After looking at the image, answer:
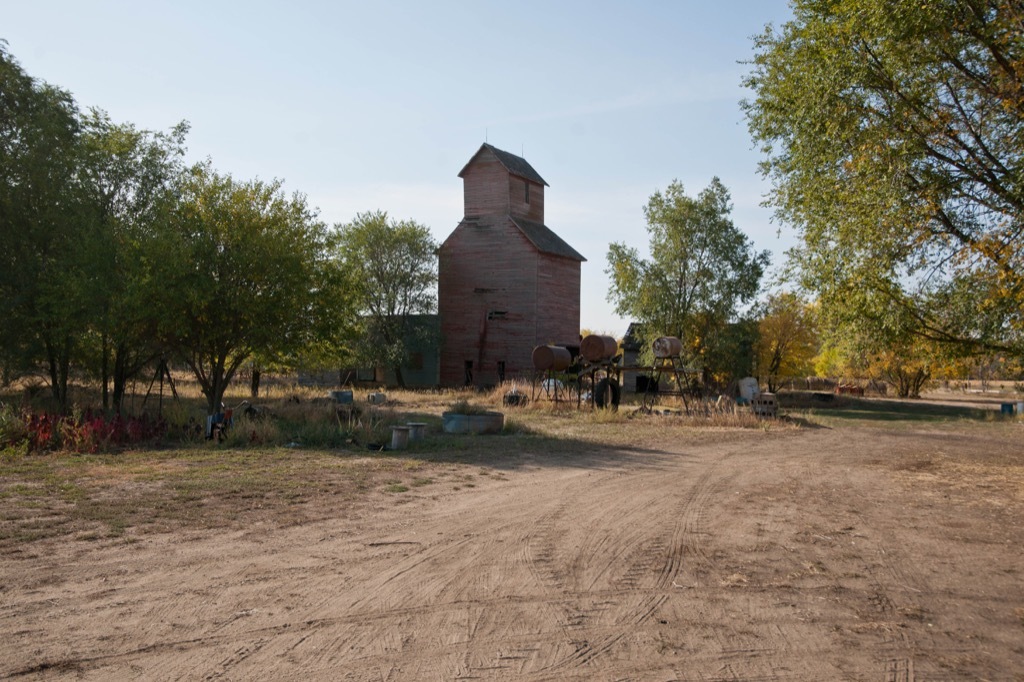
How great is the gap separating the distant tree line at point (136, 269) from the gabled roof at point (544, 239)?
19.3m

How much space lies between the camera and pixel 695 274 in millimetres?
42312

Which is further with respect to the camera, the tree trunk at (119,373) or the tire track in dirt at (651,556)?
the tree trunk at (119,373)

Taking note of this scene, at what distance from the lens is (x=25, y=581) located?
638 centimetres

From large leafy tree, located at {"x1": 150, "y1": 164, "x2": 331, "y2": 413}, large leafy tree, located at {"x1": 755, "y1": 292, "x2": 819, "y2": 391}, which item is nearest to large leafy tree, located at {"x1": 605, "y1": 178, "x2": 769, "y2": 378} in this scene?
large leafy tree, located at {"x1": 755, "y1": 292, "x2": 819, "y2": 391}

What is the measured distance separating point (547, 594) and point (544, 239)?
37.9 metres

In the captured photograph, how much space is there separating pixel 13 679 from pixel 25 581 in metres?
2.24

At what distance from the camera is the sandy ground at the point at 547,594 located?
191 inches

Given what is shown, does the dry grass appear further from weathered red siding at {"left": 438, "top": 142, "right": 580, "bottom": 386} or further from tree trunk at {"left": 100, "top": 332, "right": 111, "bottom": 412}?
weathered red siding at {"left": 438, "top": 142, "right": 580, "bottom": 386}

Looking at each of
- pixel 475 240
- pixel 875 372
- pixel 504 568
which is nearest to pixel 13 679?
pixel 504 568

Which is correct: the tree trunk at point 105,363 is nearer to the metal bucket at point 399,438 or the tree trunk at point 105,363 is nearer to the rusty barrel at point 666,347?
the metal bucket at point 399,438

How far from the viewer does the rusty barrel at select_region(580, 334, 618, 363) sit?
1093 inches

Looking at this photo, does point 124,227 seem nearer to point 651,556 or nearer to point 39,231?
point 39,231

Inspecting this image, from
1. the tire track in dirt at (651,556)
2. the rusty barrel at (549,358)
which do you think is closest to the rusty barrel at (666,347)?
the rusty barrel at (549,358)

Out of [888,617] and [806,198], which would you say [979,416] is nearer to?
[806,198]
